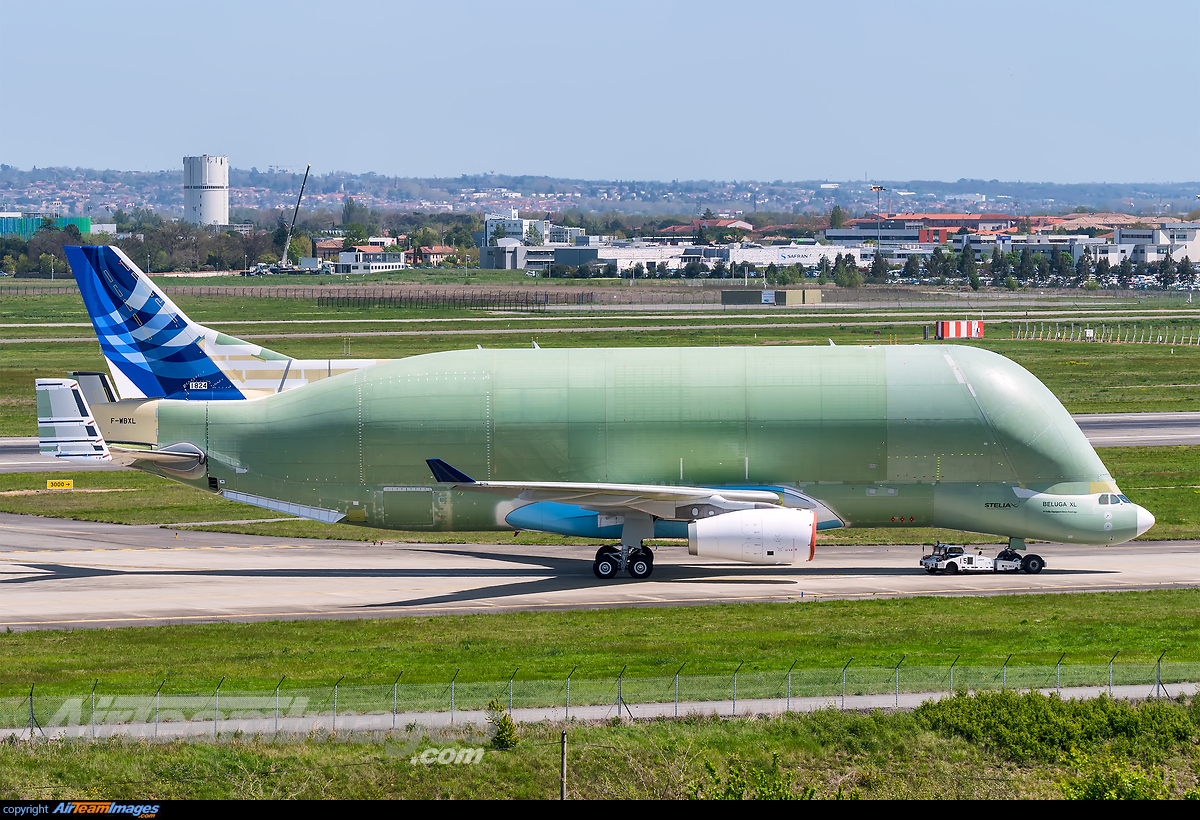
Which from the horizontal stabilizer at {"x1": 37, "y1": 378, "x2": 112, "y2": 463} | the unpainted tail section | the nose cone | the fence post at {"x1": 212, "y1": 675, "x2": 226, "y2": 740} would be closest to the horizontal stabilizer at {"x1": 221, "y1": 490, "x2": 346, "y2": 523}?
the unpainted tail section

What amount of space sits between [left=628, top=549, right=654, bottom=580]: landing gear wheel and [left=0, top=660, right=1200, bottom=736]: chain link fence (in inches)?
603

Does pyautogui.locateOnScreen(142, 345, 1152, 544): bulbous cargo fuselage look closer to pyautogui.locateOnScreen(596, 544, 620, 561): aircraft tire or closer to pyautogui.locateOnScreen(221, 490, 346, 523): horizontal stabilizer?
pyautogui.locateOnScreen(596, 544, 620, 561): aircraft tire

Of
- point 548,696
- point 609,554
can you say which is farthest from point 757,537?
point 548,696

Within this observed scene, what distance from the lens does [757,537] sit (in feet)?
159

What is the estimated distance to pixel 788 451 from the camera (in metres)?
51.1

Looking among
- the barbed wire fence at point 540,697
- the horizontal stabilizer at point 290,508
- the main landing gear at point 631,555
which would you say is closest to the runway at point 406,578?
the main landing gear at point 631,555

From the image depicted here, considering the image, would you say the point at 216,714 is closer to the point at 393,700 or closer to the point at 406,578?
the point at 393,700

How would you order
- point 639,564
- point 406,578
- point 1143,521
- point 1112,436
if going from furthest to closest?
point 1112,436, point 406,578, point 639,564, point 1143,521

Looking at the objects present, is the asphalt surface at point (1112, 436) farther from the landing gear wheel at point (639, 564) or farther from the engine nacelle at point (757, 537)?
the engine nacelle at point (757, 537)

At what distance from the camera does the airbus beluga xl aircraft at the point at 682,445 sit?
51.0 meters

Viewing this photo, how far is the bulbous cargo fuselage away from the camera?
51062 mm

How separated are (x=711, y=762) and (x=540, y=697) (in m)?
5.10

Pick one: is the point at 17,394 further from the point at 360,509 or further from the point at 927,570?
the point at 927,570
